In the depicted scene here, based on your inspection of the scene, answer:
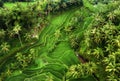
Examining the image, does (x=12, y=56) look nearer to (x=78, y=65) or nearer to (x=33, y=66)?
(x=33, y=66)

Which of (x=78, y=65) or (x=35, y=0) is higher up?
(x=35, y=0)

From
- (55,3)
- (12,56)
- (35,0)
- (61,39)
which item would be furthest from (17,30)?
(35,0)

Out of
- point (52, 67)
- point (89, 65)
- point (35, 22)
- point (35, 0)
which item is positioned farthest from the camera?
point (35, 0)

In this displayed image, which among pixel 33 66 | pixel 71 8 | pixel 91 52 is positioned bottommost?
pixel 33 66

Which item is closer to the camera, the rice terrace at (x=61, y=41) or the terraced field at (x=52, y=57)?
the rice terrace at (x=61, y=41)

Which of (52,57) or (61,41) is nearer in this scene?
(52,57)

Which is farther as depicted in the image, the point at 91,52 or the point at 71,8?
the point at 71,8

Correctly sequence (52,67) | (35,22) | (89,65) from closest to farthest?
(89,65)
(52,67)
(35,22)

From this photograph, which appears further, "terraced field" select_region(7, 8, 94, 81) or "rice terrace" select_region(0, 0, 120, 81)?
"terraced field" select_region(7, 8, 94, 81)
